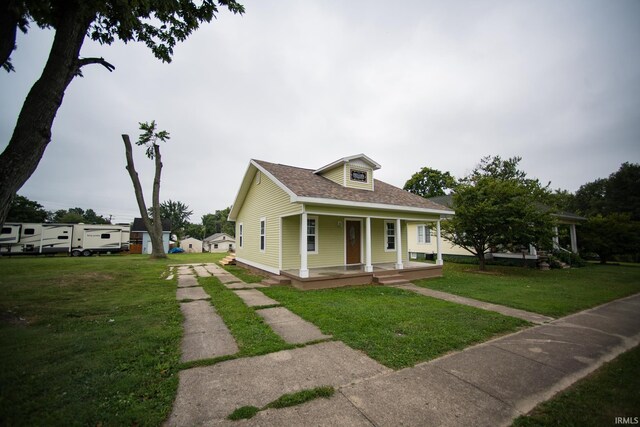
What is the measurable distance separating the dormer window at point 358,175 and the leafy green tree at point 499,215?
534 cm

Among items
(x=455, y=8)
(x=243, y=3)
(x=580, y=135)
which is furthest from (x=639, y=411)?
(x=580, y=135)

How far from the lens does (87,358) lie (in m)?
3.52

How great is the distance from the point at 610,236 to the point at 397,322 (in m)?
21.7

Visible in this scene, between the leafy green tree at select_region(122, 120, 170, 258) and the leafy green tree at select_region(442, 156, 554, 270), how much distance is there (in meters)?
22.5

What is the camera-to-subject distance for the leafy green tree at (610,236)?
52.6 ft

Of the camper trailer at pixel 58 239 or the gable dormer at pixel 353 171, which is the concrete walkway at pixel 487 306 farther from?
the camper trailer at pixel 58 239

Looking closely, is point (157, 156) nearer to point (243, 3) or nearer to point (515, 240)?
point (243, 3)

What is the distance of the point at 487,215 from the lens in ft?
38.7

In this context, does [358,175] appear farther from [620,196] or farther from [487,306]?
[620,196]

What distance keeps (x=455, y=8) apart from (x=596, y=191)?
5636 centimetres

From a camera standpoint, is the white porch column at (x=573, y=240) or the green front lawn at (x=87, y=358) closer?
the green front lawn at (x=87, y=358)

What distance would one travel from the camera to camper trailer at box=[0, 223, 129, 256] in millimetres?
21547

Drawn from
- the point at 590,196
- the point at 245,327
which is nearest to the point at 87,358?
the point at 245,327

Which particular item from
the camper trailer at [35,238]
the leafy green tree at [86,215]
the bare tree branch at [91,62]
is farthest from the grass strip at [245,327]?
the leafy green tree at [86,215]
